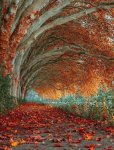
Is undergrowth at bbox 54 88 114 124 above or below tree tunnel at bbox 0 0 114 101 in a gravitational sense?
below

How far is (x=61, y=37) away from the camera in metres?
38.4

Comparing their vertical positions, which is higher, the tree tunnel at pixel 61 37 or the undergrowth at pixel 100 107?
the tree tunnel at pixel 61 37

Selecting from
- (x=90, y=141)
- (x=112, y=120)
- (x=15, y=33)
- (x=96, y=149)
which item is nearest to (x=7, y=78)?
(x=15, y=33)

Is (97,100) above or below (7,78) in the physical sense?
below

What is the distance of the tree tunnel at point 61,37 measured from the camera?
18.2 m

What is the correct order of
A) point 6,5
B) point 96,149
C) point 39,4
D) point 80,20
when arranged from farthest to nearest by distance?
point 80,20 → point 39,4 → point 6,5 → point 96,149

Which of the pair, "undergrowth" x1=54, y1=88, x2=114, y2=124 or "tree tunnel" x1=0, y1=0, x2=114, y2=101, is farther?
"tree tunnel" x1=0, y1=0, x2=114, y2=101

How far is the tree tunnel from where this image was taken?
18172mm

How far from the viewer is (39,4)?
1792 centimetres

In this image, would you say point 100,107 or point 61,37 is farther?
point 61,37

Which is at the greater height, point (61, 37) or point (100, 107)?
point (61, 37)

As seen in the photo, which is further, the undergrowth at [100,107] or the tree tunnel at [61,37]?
the tree tunnel at [61,37]

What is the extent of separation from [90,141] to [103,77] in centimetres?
3039

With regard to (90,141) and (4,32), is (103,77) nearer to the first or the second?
(4,32)
